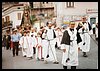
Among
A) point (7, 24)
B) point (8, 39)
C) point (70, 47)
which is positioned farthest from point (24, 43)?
point (70, 47)

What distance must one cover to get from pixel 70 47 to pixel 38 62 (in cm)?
61

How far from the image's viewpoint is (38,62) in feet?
17.9

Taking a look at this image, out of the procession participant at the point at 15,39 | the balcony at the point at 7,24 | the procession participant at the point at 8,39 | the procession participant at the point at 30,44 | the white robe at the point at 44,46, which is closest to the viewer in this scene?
the balcony at the point at 7,24

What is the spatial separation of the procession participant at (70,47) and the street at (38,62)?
0.14 metres

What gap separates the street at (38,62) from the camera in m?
5.13

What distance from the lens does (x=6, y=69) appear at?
197 inches

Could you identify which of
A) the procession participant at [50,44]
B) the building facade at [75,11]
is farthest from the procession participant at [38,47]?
the building facade at [75,11]

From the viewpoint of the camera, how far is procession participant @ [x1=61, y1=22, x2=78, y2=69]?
5113 mm

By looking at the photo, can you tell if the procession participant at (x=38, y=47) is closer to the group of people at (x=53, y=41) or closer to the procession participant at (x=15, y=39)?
the group of people at (x=53, y=41)

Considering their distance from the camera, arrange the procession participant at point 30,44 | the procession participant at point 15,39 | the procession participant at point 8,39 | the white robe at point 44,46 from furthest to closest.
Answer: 1. the procession participant at point 30,44
2. the white robe at point 44,46
3. the procession participant at point 15,39
4. the procession participant at point 8,39

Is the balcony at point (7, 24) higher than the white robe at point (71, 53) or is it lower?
higher

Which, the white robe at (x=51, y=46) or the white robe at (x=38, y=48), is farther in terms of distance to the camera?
the white robe at (x=38, y=48)

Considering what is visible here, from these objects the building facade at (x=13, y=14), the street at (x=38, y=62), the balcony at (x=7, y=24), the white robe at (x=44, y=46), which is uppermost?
the building facade at (x=13, y=14)

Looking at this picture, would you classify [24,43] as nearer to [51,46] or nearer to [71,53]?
[51,46]
